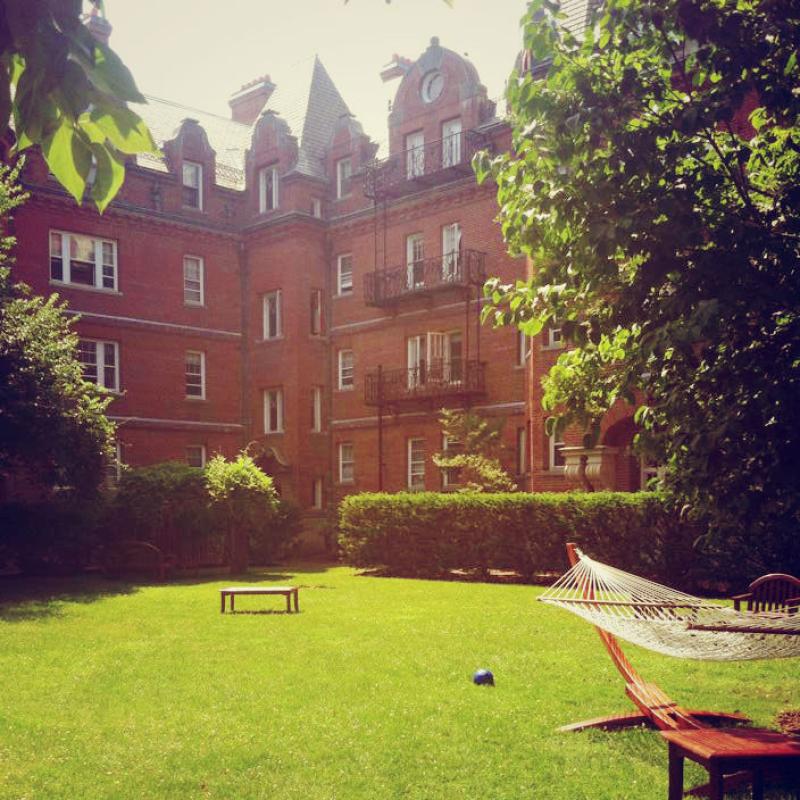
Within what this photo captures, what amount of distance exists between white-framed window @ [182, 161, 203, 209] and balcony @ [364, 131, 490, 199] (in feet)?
21.1

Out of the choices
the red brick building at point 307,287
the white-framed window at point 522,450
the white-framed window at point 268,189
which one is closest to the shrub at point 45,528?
the red brick building at point 307,287

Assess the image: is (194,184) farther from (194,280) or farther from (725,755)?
(725,755)

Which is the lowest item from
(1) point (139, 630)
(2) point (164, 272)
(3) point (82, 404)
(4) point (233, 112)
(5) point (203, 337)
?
(1) point (139, 630)

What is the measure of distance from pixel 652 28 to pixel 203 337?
28.7m

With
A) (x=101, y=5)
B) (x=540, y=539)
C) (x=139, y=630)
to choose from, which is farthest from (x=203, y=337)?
(x=101, y=5)

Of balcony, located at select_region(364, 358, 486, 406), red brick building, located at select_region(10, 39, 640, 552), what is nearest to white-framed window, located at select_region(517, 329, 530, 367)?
red brick building, located at select_region(10, 39, 640, 552)

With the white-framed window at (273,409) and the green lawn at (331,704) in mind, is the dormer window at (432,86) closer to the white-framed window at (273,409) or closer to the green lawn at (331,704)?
the white-framed window at (273,409)

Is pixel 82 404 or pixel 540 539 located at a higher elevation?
pixel 82 404

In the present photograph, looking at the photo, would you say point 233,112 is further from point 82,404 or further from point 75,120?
point 75,120

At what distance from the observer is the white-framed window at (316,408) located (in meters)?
34.0

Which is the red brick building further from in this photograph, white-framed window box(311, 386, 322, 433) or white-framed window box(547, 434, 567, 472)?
white-framed window box(547, 434, 567, 472)

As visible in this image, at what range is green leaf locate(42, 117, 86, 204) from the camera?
2.28 meters

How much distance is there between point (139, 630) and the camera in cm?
1303

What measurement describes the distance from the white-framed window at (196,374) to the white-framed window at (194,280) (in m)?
1.90
